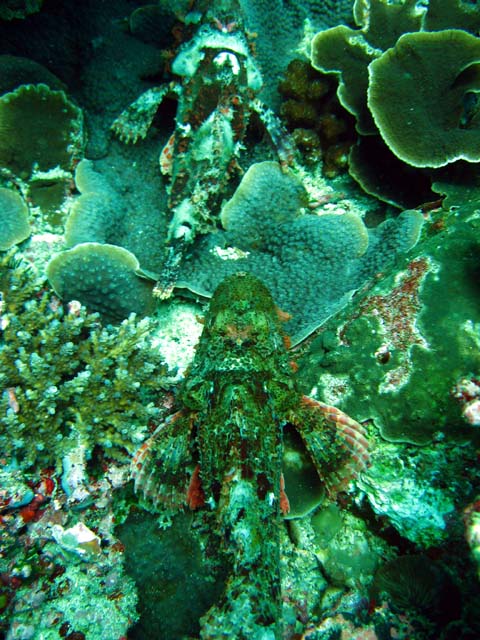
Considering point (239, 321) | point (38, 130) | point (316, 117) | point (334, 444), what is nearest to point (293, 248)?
point (239, 321)

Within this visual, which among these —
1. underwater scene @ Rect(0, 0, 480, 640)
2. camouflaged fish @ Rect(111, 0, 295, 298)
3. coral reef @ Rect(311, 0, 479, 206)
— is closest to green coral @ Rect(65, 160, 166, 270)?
underwater scene @ Rect(0, 0, 480, 640)

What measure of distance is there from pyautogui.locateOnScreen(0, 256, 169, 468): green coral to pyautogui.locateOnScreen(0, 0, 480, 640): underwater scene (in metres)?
0.03

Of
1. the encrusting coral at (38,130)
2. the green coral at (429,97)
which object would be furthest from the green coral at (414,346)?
the encrusting coral at (38,130)

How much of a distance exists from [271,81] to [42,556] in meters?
6.08

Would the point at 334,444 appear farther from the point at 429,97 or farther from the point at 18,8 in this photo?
the point at 18,8

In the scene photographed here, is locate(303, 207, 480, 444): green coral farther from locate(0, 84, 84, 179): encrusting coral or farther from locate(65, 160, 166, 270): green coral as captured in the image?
locate(0, 84, 84, 179): encrusting coral

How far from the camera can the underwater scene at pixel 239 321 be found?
281 centimetres

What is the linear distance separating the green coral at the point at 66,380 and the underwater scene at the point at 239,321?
3cm

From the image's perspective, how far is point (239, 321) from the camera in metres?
3.31

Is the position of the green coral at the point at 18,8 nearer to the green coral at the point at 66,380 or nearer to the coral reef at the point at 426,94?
the green coral at the point at 66,380

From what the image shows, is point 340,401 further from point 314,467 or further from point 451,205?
point 451,205

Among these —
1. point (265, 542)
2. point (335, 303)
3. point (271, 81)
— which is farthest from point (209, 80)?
point (265, 542)

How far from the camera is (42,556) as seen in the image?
119 inches

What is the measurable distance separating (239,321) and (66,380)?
1759 millimetres
